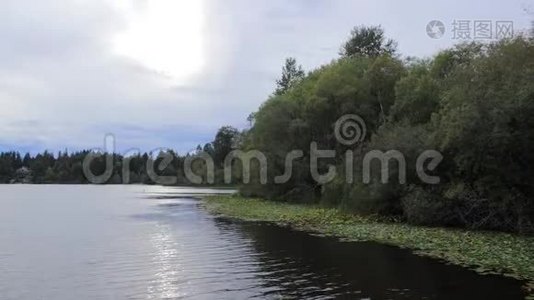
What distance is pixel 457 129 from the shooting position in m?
27.6

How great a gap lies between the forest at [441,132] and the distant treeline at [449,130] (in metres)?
0.06

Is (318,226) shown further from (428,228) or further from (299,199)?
(299,199)

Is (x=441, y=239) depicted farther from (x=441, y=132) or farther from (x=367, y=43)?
(x=367, y=43)

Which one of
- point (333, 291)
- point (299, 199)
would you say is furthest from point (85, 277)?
point (299, 199)

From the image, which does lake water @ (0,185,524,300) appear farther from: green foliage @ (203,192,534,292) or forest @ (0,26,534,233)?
forest @ (0,26,534,233)

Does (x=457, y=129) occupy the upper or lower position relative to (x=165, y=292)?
upper

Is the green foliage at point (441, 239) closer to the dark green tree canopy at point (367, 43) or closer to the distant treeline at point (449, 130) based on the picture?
the distant treeline at point (449, 130)

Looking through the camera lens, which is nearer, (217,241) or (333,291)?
(333,291)

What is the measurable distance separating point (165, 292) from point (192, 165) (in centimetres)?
13979

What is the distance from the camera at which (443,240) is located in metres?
25.9

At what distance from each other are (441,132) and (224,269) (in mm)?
15801

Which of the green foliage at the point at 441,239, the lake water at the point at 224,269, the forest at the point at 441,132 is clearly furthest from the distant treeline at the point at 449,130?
the lake water at the point at 224,269

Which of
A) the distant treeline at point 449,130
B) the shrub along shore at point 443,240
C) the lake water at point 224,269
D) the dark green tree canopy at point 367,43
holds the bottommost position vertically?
the lake water at point 224,269

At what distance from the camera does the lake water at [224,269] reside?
53.1 feet
